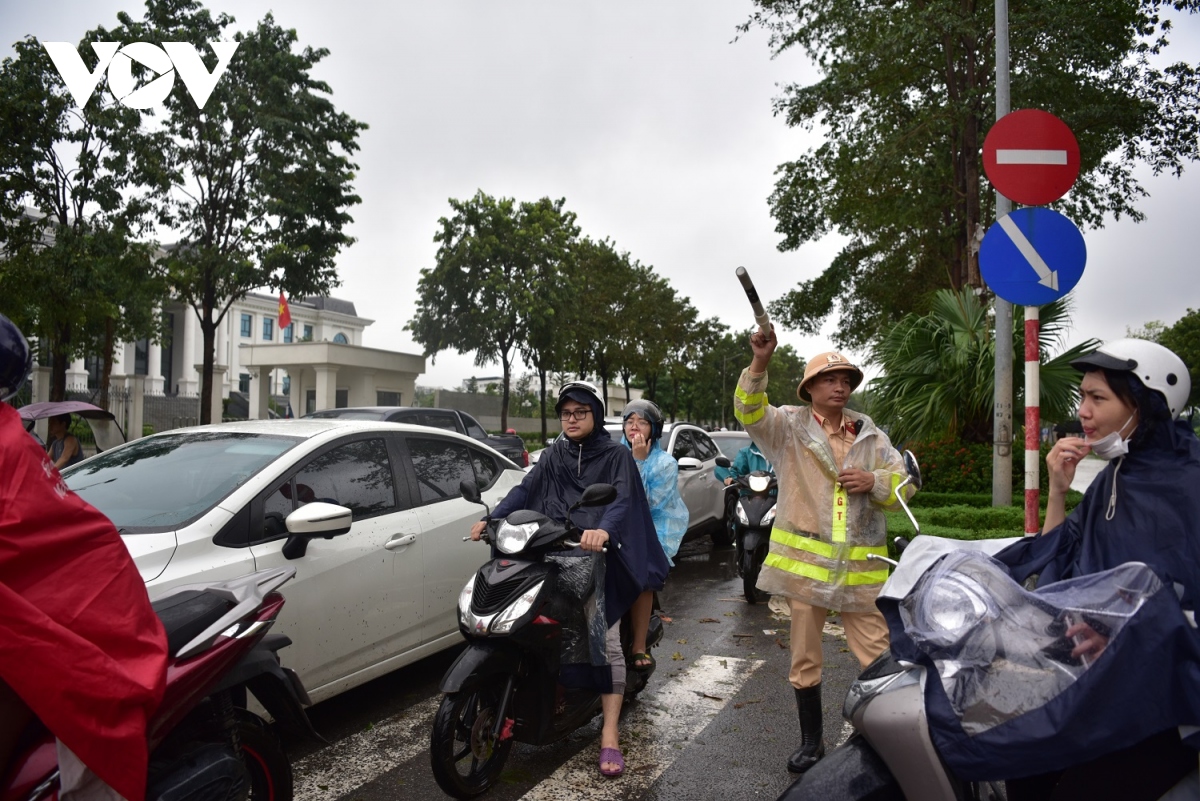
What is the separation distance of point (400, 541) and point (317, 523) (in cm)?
94

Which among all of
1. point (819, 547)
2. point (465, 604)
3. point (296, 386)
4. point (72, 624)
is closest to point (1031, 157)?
point (819, 547)

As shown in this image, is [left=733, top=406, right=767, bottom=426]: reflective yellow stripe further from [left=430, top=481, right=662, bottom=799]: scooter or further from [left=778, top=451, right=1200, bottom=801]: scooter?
[left=778, top=451, right=1200, bottom=801]: scooter

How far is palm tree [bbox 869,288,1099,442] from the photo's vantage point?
35.2 feet

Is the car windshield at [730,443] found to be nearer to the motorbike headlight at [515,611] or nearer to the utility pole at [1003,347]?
the utility pole at [1003,347]

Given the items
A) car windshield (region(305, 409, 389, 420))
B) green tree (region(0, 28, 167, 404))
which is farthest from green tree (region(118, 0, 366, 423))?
car windshield (region(305, 409, 389, 420))

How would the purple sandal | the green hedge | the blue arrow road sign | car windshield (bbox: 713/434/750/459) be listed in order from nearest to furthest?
the purple sandal → the blue arrow road sign → the green hedge → car windshield (bbox: 713/434/750/459)

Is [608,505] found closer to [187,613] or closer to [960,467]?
[187,613]

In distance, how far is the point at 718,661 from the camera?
18.9ft

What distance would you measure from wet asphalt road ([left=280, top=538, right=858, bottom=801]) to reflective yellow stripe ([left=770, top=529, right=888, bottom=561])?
3.24 ft

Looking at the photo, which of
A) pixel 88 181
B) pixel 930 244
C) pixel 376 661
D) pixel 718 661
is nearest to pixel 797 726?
pixel 718 661

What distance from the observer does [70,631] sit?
1912 mm

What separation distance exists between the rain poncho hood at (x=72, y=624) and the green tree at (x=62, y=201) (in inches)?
631

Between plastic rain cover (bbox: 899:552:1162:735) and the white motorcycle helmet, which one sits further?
the white motorcycle helmet

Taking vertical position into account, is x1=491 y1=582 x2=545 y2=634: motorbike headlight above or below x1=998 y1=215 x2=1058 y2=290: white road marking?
below
